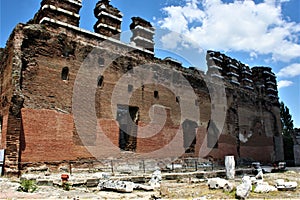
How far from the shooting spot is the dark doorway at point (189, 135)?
1984cm

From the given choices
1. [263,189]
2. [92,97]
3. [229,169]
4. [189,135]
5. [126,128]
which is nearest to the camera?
[263,189]

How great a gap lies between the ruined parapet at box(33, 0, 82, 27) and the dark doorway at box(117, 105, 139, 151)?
5139mm

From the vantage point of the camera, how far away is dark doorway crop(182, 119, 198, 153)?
65.1ft

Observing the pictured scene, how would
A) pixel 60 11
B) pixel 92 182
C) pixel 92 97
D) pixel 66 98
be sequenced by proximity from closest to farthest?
1. pixel 92 182
2. pixel 66 98
3. pixel 92 97
4. pixel 60 11

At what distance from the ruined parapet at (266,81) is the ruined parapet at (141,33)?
13122mm

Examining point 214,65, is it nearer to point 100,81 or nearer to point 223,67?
point 223,67

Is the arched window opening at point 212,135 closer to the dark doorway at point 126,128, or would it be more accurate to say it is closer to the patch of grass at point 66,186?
the dark doorway at point 126,128

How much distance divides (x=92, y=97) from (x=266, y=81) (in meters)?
19.8

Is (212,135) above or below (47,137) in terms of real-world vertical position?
above

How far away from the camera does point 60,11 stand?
52.5 feet

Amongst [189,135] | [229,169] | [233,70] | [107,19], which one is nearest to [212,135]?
[189,135]

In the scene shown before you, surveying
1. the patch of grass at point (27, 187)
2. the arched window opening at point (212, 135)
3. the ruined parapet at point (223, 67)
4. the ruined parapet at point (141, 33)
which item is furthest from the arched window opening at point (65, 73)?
the ruined parapet at point (223, 67)

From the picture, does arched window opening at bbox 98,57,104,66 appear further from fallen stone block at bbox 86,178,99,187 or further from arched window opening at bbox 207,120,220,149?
arched window opening at bbox 207,120,220,149

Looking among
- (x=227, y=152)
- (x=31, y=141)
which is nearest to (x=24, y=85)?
(x=31, y=141)
